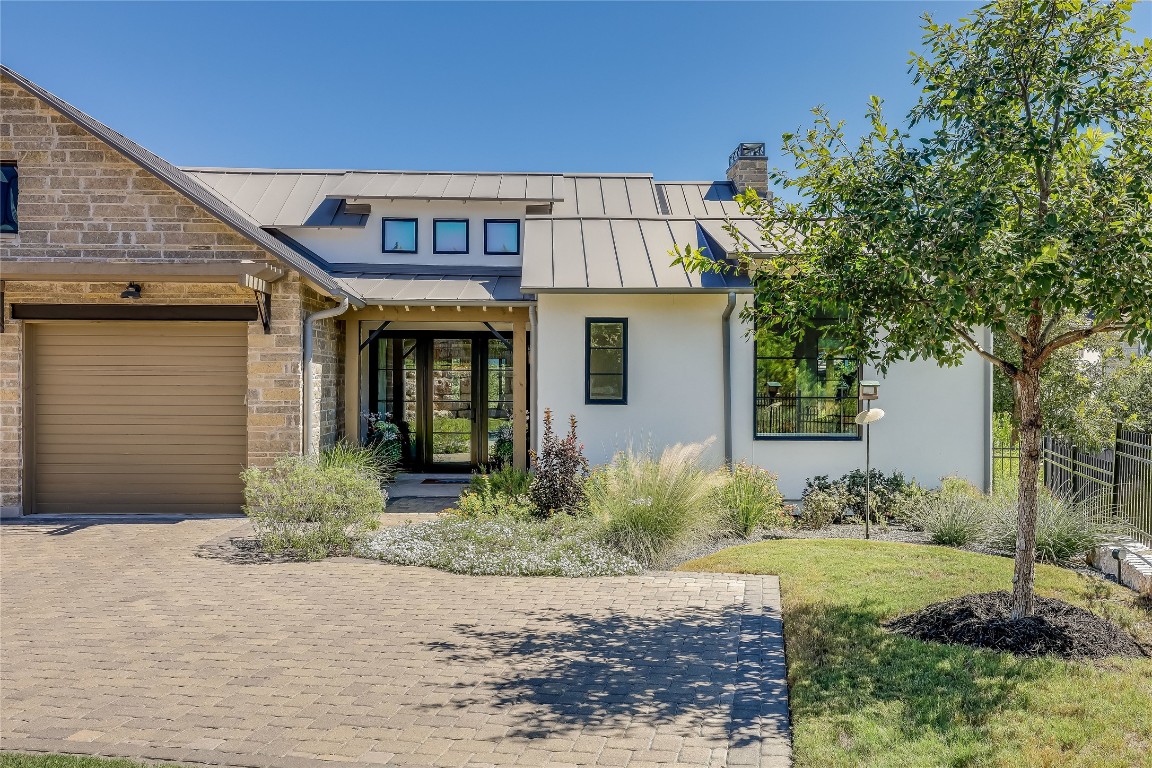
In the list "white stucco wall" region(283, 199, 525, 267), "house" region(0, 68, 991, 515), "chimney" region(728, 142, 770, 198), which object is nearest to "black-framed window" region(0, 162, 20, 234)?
"house" region(0, 68, 991, 515)

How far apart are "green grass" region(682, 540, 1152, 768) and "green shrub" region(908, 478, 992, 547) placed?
201 cm

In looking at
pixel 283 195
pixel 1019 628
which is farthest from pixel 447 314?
pixel 1019 628

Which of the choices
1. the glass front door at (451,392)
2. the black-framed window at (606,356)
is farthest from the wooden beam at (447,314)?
the black-framed window at (606,356)

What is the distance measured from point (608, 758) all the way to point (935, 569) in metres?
4.99

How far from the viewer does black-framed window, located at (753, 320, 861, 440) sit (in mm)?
11766

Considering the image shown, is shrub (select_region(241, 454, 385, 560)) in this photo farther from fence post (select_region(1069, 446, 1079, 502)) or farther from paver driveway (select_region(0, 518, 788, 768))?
fence post (select_region(1069, 446, 1079, 502))

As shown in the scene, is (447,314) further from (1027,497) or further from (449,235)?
(1027,497)

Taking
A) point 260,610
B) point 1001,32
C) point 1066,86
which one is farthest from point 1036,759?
point 260,610

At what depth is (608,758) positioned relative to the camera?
155 inches

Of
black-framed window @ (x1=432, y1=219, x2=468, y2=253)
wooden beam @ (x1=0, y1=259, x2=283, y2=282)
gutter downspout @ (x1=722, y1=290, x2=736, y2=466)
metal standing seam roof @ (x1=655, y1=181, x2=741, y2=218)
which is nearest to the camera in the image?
wooden beam @ (x1=0, y1=259, x2=283, y2=282)

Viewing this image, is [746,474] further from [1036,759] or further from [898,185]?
[1036,759]

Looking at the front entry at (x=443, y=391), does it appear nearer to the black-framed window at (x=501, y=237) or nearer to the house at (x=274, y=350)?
the house at (x=274, y=350)

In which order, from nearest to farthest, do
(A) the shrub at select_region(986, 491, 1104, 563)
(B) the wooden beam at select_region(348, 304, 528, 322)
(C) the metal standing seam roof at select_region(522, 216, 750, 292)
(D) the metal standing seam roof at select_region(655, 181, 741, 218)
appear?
(A) the shrub at select_region(986, 491, 1104, 563) → (C) the metal standing seam roof at select_region(522, 216, 750, 292) → (B) the wooden beam at select_region(348, 304, 528, 322) → (D) the metal standing seam roof at select_region(655, 181, 741, 218)

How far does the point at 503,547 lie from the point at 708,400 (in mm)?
4341
